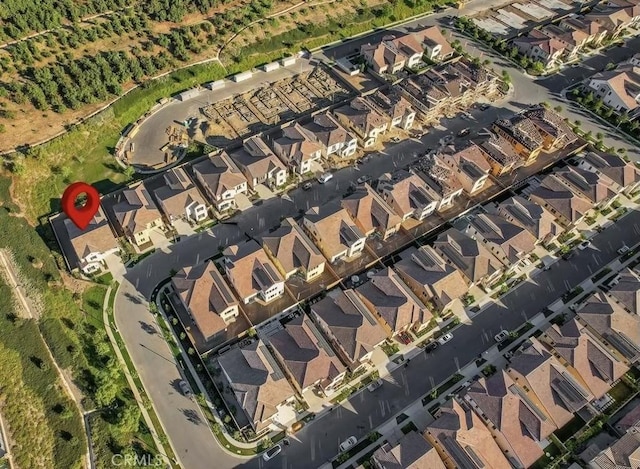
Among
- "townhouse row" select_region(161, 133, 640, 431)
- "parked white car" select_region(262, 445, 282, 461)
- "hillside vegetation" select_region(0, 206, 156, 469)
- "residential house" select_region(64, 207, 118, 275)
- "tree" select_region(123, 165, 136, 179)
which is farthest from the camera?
"tree" select_region(123, 165, 136, 179)

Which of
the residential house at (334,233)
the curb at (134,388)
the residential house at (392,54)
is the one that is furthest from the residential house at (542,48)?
the curb at (134,388)

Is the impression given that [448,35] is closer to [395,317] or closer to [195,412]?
[395,317]

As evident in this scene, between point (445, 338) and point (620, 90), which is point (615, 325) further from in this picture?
point (620, 90)

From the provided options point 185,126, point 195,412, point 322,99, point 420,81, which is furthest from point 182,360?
point 420,81

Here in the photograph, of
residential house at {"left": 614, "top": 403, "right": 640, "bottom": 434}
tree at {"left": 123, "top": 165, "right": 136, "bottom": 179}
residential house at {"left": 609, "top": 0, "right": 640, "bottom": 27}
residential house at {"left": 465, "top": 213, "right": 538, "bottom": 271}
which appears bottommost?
residential house at {"left": 614, "top": 403, "right": 640, "bottom": 434}

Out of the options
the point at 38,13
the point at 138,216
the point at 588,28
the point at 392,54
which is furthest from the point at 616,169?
the point at 38,13

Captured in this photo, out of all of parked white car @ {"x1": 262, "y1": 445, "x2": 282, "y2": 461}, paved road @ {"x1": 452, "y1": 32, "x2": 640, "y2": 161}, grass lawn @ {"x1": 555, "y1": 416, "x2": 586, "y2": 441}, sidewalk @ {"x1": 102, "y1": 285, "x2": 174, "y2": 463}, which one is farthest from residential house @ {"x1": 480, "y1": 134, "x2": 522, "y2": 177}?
sidewalk @ {"x1": 102, "y1": 285, "x2": 174, "y2": 463}

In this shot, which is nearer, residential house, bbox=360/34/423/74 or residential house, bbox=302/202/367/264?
residential house, bbox=302/202/367/264

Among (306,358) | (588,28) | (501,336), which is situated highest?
(588,28)

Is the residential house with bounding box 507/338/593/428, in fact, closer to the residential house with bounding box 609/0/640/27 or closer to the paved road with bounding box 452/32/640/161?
the paved road with bounding box 452/32/640/161
